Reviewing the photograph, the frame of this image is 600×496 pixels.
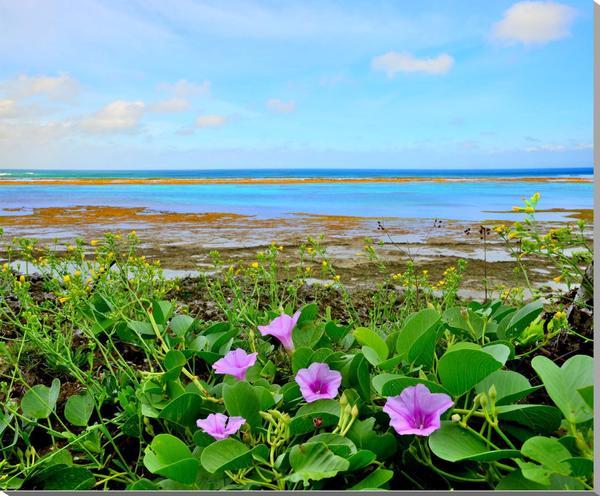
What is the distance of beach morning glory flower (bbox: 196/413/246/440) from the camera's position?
71 cm

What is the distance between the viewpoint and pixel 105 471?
2.96ft

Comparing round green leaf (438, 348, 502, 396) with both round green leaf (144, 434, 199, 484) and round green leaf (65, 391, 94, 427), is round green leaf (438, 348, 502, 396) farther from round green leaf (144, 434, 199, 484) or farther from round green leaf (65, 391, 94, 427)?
round green leaf (65, 391, 94, 427)

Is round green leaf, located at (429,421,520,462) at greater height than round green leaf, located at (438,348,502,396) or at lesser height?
lesser

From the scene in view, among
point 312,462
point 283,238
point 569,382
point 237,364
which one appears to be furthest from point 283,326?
point 283,238

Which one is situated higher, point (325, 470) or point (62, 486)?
point (325, 470)

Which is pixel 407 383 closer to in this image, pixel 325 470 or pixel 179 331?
pixel 325 470

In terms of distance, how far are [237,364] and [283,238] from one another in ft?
10.9

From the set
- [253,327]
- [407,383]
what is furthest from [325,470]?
[253,327]

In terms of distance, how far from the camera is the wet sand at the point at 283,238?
116 inches

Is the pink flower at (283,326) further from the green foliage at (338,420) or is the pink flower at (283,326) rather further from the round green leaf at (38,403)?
the round green leaf at (38,403)

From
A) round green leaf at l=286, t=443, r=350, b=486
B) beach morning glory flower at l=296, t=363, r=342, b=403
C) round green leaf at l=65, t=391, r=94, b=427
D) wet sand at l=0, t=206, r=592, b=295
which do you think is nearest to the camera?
round green leaf at l=286, t=443, r=350, b=486

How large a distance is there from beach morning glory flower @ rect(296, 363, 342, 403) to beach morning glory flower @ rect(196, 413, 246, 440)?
0.33 ft

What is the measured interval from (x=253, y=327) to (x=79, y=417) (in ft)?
1.47

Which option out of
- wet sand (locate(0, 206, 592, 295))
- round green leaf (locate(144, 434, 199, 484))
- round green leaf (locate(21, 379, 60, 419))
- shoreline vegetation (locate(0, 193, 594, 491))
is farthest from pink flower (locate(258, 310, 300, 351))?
wet sand (locate(0, 206, 592, 295))
